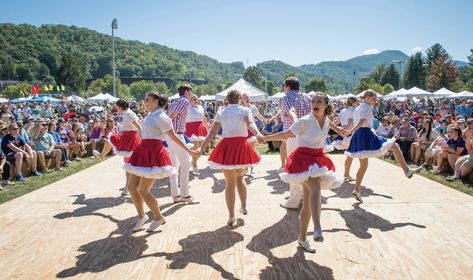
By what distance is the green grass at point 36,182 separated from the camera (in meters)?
6.93

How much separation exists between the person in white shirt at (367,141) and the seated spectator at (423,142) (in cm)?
542

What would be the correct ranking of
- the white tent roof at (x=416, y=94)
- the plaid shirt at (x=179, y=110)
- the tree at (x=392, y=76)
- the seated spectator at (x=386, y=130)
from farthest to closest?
the tree at (x=392, y=76)
the white tent roof at (x=416, y=94)
the seated spectator at (x=386, y=130)
the plaid shirt at (x=179, y=110)

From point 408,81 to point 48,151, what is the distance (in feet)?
334

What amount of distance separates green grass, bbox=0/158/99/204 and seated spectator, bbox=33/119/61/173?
1.03 feet

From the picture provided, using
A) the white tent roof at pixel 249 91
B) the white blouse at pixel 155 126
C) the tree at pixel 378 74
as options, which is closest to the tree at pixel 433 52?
the tree at pixel 378 74

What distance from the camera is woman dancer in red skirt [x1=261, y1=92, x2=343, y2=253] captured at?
378 centimetres

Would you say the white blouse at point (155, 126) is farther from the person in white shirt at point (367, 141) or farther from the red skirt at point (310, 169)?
the person in white shirt at point (367, 141)

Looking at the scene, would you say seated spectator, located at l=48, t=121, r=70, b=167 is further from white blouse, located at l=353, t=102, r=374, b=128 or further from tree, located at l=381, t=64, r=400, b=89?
tree, located at l=381, t=64, r=400, b=89

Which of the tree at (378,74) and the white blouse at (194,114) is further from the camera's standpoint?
the tree at (378,74)

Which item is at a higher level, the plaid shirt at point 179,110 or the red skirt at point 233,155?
the plaid shirt at point 179,110

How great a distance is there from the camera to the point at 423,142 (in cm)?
1034

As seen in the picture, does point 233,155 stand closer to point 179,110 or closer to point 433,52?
point 179,110

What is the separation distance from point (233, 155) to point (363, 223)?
2246 mm

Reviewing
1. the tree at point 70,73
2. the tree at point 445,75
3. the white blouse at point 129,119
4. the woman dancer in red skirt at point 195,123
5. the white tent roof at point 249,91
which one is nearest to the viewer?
the white blouse at point 129,119
